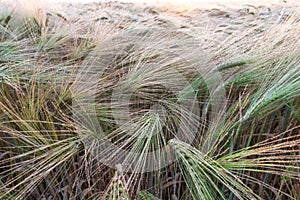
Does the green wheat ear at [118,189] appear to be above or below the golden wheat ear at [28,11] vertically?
below

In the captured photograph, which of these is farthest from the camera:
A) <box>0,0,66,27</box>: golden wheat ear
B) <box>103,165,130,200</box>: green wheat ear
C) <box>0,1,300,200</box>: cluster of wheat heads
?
<box>0,0,66,27</box>: golden wheat ear

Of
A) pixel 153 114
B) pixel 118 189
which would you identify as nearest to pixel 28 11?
pixel 153 114

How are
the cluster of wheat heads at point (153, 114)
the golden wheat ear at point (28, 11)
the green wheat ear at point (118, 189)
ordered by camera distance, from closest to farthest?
the green wheat ear at point (118, 189)
the cluster of wheat heads at point (153, 114)
the golden wheat ear at point (28, 11)

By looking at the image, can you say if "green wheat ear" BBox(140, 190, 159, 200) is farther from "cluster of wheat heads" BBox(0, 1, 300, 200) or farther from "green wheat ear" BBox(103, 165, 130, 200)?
"green wheat ear" BBox(103, 165, 130, 200)

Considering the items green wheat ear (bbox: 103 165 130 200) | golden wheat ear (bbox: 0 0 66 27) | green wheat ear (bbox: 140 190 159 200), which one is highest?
golden wheat ear (bbox: 0 0 66 27)

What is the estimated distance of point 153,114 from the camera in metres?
0.74

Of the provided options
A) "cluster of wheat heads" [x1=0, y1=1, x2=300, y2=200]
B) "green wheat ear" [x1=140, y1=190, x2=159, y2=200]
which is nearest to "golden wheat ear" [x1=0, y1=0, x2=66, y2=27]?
"cluster of wheat heads" [x1=0, y1=1, x2=300, y2=200]

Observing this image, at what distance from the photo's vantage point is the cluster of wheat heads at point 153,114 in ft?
2.31

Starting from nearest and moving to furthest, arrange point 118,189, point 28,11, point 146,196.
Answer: point 118,189 < point 146,196 < point 28,11

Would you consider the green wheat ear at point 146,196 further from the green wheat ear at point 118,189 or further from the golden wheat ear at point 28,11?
the golden wheat ear at point 28,11

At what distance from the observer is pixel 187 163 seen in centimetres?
61

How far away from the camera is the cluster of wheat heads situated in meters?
0.70

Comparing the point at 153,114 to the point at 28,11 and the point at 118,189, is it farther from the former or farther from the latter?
the point at 28,11

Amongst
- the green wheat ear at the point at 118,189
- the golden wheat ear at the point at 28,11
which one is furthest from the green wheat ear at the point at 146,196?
the golden wheat ear at the point at 28,11
